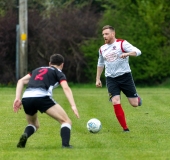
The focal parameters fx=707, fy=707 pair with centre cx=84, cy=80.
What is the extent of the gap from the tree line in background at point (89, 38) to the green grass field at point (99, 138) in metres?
14.8

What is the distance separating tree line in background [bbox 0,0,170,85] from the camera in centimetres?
3388

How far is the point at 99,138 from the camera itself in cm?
1218

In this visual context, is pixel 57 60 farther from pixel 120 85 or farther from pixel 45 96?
pixel 120 85

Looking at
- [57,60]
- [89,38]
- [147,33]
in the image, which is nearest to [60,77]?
[57,60]

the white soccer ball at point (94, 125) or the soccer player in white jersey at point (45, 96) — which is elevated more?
the soccer player in white jersey at point (45, 96)

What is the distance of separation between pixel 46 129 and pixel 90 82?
21518 millimetres

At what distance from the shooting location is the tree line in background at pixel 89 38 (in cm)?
3388

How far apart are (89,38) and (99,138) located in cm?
2274

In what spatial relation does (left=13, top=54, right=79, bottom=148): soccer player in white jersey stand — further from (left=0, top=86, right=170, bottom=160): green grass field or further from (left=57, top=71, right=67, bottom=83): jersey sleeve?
(left=0, top=86, right=170, bottom=160): green grass field

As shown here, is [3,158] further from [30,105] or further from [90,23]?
[90,23]

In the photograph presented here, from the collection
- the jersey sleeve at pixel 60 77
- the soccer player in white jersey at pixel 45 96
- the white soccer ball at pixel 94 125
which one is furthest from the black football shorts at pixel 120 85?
the jersey sleeve at pixel 60 77

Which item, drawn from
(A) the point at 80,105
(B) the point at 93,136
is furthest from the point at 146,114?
(B) the point at 93,136

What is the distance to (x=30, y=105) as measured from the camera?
1039 cm

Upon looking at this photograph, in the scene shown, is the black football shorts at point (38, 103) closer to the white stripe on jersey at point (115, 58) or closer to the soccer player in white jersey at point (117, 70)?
the soccer player in white jersey at point (117, 70)
